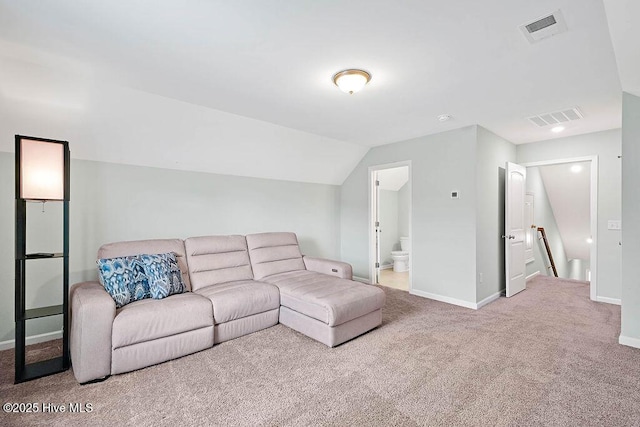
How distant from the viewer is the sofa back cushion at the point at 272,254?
3.64 meters

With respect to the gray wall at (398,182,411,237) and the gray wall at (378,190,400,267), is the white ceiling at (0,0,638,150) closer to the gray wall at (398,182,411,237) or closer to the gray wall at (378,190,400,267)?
the gray wall at (378,190,400,267)

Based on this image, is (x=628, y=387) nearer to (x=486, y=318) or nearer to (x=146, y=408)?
(x=486, y=318)

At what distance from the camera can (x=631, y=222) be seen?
269 centimetres

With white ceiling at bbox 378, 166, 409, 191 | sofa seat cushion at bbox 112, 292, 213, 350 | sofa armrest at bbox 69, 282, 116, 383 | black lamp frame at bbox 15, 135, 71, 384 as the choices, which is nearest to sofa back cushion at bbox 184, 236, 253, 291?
sofa seat cushion at bbox 112, 292, 213, 350

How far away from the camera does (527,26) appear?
71.8 inches

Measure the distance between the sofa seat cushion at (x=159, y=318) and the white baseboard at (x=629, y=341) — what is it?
12.3 ft

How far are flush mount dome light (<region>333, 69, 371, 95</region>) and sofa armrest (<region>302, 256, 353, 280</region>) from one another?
6.71ft

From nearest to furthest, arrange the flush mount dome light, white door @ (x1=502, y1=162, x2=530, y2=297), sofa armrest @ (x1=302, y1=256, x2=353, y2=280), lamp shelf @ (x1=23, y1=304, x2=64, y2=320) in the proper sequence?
lamp shelf @ (x1=23, y1=304, x2=64, y2=320) < the flush mount dome light < sofa armrest @ (x1=302, y1=256, x2=353, y2=280) < white door @ (x1=502, y1=162, x2=530, y2=297)

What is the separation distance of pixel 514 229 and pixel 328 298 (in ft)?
10.7

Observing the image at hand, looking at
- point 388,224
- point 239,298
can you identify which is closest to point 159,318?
point 239,298

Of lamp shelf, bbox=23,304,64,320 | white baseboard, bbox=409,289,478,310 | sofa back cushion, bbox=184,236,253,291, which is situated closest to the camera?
lamp shelf, bbox=23,304,64,320

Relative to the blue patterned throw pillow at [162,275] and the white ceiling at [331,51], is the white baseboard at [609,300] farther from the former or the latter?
the blue patterned throw pillow at [162,275]

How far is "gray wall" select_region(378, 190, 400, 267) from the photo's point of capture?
255 inches

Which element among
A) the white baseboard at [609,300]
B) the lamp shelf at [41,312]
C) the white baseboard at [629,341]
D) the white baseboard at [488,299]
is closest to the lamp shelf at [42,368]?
the lamp shelf at [41,312]
